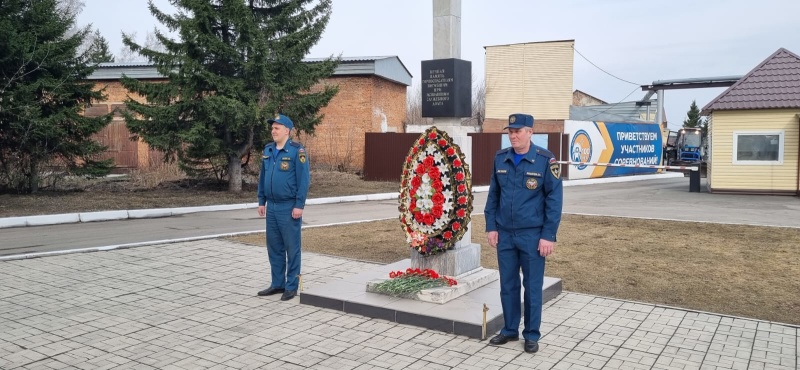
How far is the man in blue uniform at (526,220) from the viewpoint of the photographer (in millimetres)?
5043

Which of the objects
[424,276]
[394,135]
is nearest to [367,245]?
[424,276]

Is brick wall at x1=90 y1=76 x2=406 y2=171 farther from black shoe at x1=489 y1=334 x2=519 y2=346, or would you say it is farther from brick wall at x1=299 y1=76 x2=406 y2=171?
black shoe at x1=489 y1=334 x2=519 y2=346

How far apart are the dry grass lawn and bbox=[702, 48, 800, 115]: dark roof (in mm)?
8687

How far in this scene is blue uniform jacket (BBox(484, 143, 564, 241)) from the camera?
198 inches

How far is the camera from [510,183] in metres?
5.19

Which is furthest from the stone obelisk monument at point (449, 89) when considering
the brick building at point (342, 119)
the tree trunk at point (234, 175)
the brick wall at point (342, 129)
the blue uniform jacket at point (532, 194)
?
the brick wall at point (342, 129)

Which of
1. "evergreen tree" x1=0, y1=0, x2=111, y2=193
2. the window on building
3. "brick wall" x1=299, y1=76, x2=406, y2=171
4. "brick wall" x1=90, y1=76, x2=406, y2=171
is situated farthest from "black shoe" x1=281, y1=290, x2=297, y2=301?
"brick wall" x1=299, y1=76, x2=406, y2=171

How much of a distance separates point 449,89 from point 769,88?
16.1m

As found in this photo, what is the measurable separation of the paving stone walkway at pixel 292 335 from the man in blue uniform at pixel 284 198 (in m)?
0.40

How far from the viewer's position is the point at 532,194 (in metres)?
5.08

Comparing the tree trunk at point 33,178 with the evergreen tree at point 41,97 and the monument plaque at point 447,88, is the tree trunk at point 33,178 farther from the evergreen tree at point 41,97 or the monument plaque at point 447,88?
the monument plaque at point 447,88

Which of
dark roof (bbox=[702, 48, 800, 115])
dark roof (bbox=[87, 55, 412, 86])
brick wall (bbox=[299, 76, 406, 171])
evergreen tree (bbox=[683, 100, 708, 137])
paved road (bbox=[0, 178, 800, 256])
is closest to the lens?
paved road (bbox=[0, 178, 800, 256])

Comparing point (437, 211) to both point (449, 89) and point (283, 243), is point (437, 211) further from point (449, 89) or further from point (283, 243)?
point (283, 243)

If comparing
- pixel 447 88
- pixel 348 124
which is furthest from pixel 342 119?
pixel 447 88
